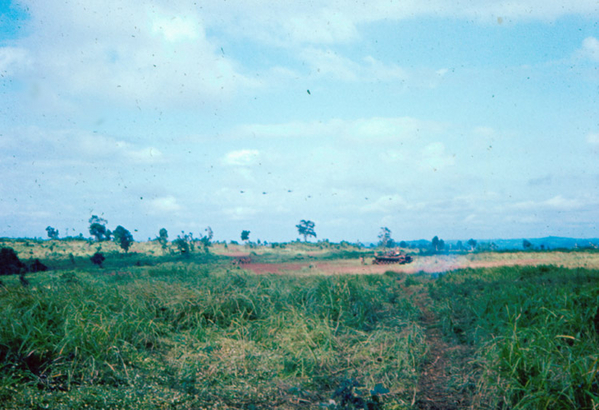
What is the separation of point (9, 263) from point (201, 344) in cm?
883

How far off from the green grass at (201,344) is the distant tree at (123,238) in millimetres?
6630

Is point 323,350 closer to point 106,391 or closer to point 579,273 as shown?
point 106,391

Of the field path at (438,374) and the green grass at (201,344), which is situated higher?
the green grass at (201,344)

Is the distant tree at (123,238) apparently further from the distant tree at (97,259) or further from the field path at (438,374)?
the field path at (438,374)

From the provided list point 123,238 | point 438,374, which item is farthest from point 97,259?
point 438,374

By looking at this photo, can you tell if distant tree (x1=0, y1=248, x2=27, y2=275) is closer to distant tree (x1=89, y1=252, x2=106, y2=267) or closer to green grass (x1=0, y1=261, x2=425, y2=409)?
distant tree (x1=89, y1=252, x2=106, y2=267)

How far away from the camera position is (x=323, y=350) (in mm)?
5949

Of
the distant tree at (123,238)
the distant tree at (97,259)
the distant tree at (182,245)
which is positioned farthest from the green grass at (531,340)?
the distant tree at (123,238)

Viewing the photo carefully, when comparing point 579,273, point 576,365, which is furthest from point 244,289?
point 579,273

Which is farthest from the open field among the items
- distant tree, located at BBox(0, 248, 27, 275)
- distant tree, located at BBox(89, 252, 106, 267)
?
distant tree, located at BBox(89, 252, 106, 267)

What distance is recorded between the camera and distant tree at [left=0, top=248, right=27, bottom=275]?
445 inches

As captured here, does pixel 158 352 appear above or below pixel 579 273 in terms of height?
below

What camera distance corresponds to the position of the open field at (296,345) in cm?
424

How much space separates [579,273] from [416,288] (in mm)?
4055
